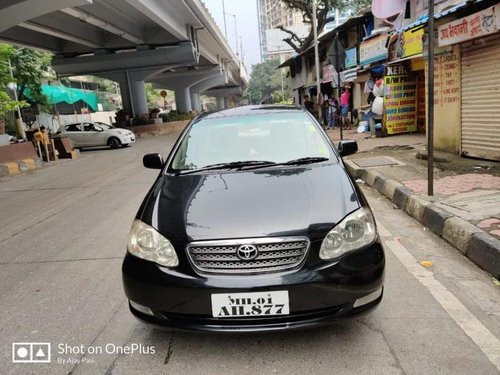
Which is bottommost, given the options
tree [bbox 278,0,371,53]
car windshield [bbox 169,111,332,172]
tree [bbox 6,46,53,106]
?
car windshield [bbox 169,111,332,172]

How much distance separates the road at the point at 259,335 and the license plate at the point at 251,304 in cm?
36

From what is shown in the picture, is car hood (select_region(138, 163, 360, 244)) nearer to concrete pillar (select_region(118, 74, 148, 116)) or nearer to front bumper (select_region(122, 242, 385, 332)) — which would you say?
front bumper (select_region(122, 242, 385, 332))

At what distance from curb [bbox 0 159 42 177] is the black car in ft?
39.9

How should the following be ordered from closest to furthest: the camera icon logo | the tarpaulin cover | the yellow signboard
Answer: the camera icon logo → the yellow signboard → the tarpaulin cover

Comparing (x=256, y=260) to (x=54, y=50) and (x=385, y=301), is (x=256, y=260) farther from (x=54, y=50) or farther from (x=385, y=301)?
(x=54, y=50)

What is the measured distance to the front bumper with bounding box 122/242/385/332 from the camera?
2506mm

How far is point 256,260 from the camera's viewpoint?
2553 millimetres

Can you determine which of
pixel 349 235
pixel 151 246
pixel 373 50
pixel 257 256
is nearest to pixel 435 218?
pixel 349 235

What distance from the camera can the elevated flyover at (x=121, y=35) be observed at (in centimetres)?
1803

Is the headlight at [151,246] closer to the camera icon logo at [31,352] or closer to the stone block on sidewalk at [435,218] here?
the camera icon logo at [31,352]

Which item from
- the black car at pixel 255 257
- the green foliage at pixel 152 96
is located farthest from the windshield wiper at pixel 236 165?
the green foliage at pixel 152 96

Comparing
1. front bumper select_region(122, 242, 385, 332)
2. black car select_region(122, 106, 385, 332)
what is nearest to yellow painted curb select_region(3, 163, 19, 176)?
black car select_region(122, 106, 385, 332)

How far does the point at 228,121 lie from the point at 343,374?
2.59 m

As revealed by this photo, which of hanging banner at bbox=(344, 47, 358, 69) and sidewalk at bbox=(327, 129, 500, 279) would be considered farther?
hanging banner at bbox=(344, 47, 358, 69)
